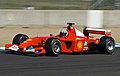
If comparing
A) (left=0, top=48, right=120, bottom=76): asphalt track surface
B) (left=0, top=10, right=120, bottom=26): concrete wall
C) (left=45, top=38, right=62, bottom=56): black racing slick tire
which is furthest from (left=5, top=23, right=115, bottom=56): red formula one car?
(left=0, top=10, right=120, bottom=26): concrete wall

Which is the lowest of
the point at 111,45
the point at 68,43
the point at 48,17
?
the point at 111,45

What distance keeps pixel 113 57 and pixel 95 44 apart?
2.78ft

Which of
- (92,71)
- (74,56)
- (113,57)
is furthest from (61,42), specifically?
(92,71)

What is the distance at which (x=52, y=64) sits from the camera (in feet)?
39.0

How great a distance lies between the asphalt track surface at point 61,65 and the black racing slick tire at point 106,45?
20 centimetres

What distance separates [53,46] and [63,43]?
0.77 meters

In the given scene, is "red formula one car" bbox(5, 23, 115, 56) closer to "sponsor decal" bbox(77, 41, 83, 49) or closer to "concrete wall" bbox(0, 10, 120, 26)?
"sponsor decal" bbox(77, 41, 83, 49)

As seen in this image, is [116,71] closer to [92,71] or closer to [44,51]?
[92,71]

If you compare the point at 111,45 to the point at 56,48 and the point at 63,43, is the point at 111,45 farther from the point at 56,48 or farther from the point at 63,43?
the point at 56,48

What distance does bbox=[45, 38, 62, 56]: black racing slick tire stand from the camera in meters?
13.0

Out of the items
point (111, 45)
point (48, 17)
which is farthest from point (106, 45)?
point (48, 17)

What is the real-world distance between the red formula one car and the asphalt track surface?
20 centimetres

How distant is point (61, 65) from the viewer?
11.8 metres

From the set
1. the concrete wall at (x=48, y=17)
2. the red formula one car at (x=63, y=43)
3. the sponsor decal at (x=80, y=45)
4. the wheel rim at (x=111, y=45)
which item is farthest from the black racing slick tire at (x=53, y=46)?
the concrete wall at (x=48, y=17)
